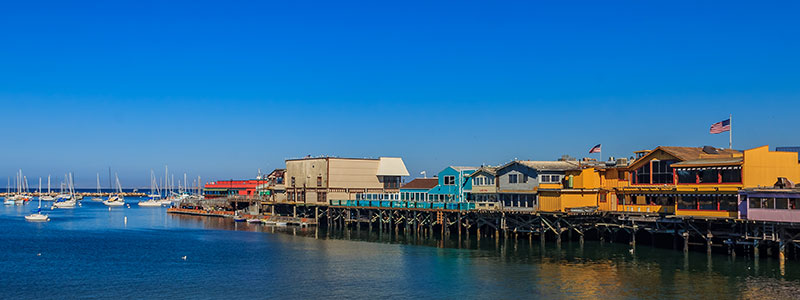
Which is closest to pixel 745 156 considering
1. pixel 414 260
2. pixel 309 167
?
pixel 414 260

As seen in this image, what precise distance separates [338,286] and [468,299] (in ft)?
32.6

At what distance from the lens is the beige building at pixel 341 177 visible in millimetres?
109562

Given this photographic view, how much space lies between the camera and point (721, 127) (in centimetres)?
6625

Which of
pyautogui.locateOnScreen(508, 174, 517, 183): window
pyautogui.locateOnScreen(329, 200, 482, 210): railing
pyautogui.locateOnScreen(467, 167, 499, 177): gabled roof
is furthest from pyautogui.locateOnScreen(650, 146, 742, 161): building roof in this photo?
pyautogui.locateOnScreen(329, 200, 482, 210): railing

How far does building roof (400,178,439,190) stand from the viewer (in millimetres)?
97812

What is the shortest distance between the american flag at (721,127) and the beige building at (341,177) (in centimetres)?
5415

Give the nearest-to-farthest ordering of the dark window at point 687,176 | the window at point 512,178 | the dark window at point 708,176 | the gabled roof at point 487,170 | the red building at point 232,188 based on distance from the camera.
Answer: the dark window at point 708,176, the dark window at point 687,176, the window at point 512,178, the gabled roof at point 487,170, the red building at point 232,188

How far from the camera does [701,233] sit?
63656mm

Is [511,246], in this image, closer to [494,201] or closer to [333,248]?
[494,201]

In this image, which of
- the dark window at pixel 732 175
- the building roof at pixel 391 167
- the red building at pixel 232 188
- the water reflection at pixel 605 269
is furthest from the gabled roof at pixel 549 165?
the red building at pixel 232 188

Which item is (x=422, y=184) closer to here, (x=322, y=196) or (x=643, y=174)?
(x=322, y=196)

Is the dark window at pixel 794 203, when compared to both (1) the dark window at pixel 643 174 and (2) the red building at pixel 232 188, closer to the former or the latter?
(1) the dark window at pixel 643 174

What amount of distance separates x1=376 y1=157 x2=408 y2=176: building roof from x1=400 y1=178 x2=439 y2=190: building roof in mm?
10191

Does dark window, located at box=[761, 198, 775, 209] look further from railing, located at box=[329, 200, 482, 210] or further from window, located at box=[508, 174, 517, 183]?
railing, located at box=[329, 200, 482, 210]
